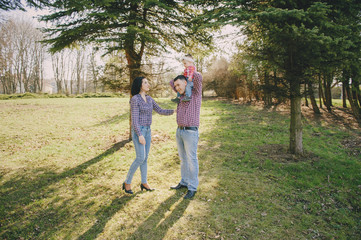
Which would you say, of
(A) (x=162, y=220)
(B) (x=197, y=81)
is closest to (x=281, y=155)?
(B) (x=197, y=81)

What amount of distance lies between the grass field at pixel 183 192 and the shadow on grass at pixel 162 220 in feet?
0.05

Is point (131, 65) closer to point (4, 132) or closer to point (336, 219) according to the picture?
point (336, 219)

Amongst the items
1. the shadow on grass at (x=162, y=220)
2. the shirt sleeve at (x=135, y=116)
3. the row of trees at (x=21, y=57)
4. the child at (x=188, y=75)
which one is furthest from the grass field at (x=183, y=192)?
the row of trees at (x=21, y=57)

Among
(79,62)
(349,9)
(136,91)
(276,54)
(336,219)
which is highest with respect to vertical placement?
(79,62)

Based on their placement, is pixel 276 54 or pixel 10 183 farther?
pixel 276 54

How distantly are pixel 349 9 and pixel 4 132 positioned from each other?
13518 mm

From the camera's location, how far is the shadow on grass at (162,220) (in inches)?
117

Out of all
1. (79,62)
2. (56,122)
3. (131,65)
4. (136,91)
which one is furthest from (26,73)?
(136,91)

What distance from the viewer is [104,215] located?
347 cm

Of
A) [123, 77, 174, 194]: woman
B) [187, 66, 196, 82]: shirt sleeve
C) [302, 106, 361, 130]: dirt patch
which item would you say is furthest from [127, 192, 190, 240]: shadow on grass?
[302, 106, 361, 130]: dirt patch

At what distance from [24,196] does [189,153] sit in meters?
3.63

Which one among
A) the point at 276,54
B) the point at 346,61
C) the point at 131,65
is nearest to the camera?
the point at 346,61

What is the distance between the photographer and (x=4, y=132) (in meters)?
9.44

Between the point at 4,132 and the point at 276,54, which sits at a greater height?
the point at 276,54
